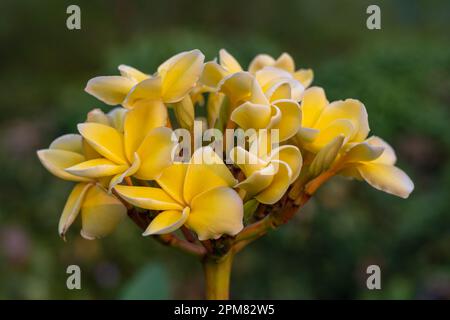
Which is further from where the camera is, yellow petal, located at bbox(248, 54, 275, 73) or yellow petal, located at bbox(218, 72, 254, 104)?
yellow petal, located at bbox(248, 54, 275, 73)

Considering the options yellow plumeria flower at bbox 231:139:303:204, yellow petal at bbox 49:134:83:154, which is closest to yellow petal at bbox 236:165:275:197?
yellow plumeria flower at bbox 231:139:303:204

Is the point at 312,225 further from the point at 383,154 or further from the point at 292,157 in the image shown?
the point at 292,157

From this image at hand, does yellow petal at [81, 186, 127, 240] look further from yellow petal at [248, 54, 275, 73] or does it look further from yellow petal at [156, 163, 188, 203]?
yellow petal at [248, 54, 275, 73]

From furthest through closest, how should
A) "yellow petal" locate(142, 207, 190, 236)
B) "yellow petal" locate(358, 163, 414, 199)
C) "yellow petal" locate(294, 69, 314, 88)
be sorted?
"yellow petal" locate(294, 69, 314, 88) < "yellow petal" locate(358, 163, 414, 199) < "yellow petal" locate(142, 207, 190, 236)

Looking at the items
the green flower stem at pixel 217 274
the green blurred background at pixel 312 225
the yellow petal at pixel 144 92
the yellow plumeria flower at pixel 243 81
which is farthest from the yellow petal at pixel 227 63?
the green blurred background at pixel 312 225

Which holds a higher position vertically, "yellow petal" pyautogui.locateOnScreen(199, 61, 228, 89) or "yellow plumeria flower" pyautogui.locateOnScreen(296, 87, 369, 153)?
"yellow petal" pyautogui.locateOnScreen(199, 61, 228, 89)

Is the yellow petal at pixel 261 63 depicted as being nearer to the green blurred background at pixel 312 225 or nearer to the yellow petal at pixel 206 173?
the yellow petal at pixel 206 173

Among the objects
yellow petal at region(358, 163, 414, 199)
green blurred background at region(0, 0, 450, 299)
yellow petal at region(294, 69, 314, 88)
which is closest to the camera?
yellow petal at region(358, 163, 414, 199)
